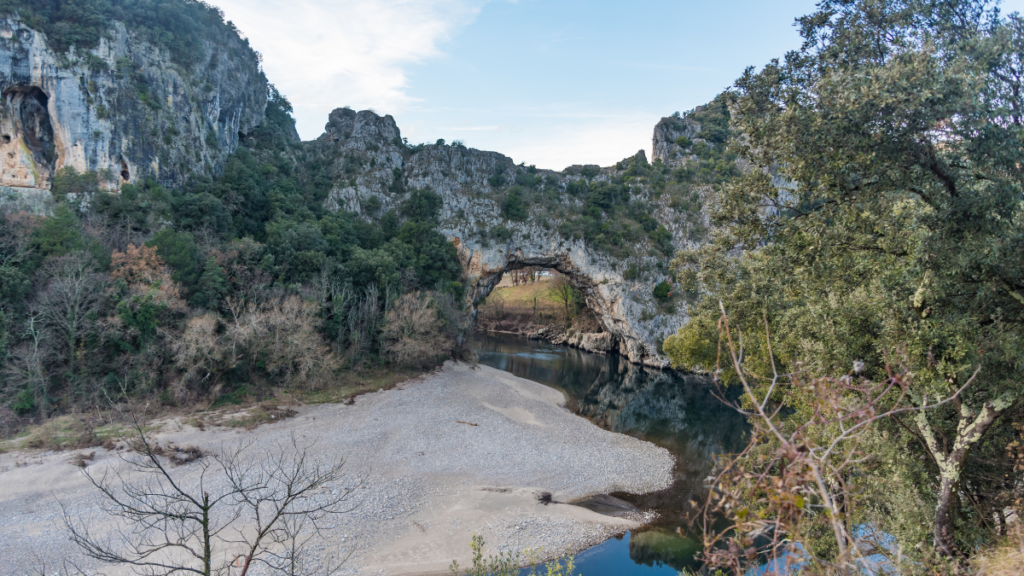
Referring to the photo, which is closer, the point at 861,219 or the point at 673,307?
the point at 861,219

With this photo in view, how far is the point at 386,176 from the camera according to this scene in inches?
1842

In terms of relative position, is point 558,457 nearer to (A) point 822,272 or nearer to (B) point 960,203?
(A) point 822,272

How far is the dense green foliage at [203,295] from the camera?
2064cm

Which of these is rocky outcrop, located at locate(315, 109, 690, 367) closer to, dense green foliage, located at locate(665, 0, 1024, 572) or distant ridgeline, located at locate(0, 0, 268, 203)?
distant ridgeline, located at locate(0, 0, 268, 203)

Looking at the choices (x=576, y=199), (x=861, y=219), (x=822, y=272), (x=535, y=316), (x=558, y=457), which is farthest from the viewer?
(x=535, y=316)

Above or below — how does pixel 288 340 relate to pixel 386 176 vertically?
below

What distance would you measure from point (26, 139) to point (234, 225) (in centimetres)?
1115

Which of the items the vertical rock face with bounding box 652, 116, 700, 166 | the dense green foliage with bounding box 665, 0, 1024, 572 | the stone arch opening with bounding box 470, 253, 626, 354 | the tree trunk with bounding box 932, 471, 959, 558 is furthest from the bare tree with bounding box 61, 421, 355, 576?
the vertical rock face with bounding box 652, 116, 700, 166

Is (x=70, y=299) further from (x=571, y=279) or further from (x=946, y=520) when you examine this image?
(x=571, y=279)

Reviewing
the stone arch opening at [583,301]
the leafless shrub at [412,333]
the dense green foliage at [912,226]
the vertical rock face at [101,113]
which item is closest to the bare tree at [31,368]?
the vertical rock face at [101,113]

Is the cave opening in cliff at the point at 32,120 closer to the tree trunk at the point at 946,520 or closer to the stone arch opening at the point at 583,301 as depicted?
the stone arch opening at the point at 583,301

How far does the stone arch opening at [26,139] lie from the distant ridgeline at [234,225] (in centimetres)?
10

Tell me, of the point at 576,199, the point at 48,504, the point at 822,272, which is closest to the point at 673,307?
the point at 576,199

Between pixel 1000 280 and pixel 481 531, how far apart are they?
13.8 meters
